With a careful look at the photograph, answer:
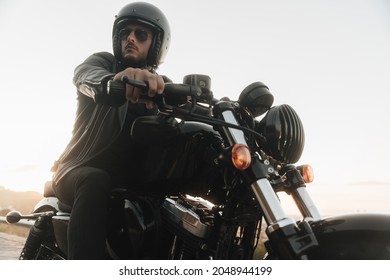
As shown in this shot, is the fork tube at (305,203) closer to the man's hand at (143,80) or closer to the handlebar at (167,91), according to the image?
the handlebar at (167,91)

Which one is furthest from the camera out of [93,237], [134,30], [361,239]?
[134,30]

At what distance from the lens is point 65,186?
4.75 ft

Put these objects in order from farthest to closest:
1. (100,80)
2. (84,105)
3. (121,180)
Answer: (84,105)
(121,180)
(100,80)

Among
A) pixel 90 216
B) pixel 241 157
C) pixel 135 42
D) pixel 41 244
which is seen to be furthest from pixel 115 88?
pixel 41 244

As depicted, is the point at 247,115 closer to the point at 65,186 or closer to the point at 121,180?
the point at 121,180

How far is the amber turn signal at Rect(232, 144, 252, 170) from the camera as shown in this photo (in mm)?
991

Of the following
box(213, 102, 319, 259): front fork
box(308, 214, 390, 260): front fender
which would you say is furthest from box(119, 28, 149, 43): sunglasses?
box(308, 214, 390, 260): front fender

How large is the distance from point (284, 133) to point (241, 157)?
8.4 inches

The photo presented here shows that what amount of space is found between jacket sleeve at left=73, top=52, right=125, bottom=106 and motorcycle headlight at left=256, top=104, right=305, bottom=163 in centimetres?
48

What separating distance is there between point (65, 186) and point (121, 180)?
0.24m

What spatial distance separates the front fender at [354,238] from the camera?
0.94 m

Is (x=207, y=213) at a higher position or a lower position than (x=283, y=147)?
lower

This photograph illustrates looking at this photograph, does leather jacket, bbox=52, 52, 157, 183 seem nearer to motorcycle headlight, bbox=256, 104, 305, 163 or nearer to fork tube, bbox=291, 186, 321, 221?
motorcycle headlight, bbox=256, 104, 305, 163
